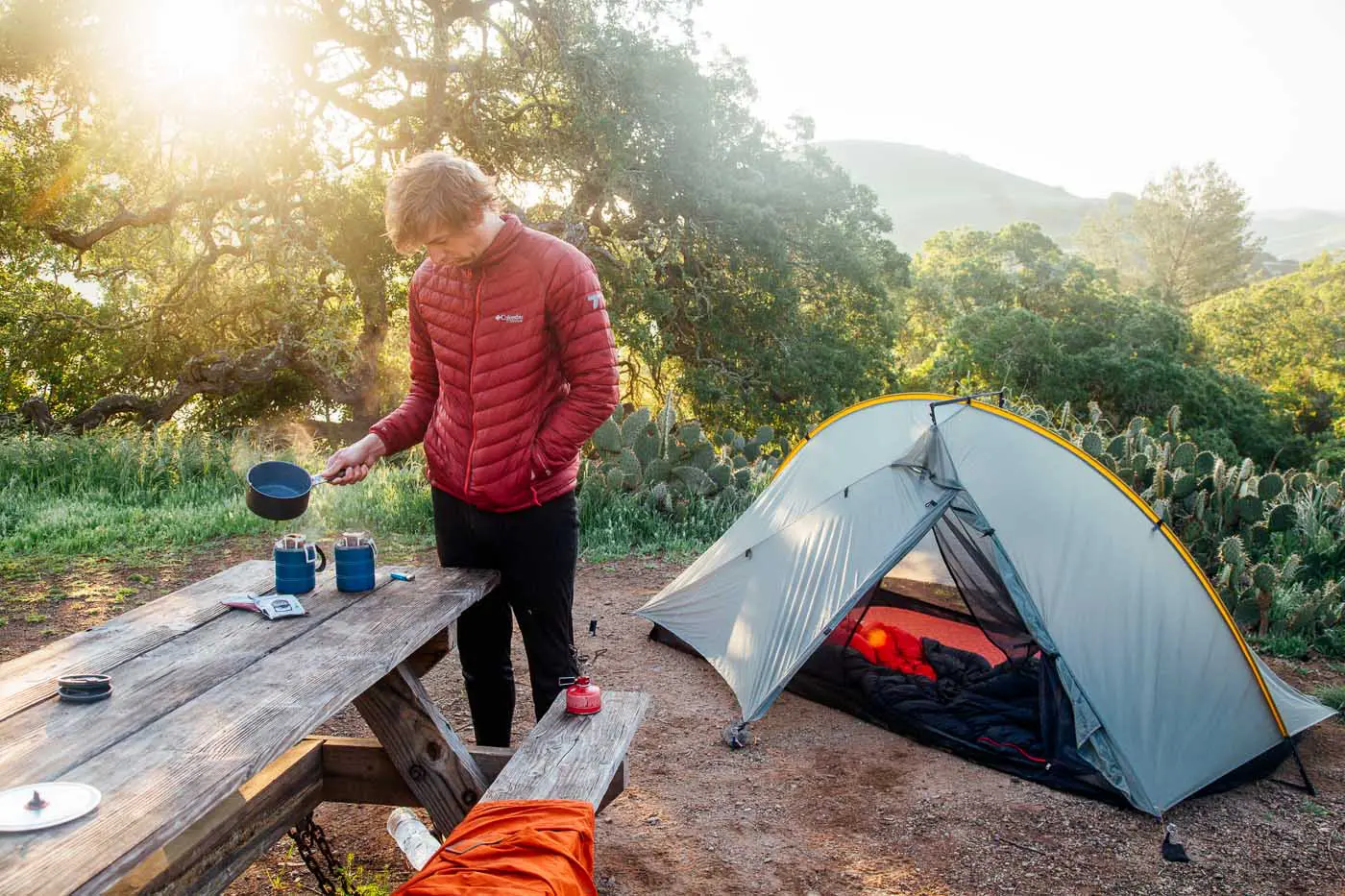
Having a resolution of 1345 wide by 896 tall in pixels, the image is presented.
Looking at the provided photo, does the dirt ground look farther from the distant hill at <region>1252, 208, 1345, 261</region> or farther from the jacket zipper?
the distant hill at <region>1252, 208, 1345, 261</region>

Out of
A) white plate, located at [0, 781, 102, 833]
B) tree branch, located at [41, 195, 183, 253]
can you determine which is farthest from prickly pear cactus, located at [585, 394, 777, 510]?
tree branch, located at [41, 195, 183, 253]

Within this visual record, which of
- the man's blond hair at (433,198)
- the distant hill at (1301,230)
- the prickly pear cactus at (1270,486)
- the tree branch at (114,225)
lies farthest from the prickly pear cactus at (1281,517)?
the distant hill at (1301,230)

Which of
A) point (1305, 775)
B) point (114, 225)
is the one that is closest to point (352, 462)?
point (1305, 775)

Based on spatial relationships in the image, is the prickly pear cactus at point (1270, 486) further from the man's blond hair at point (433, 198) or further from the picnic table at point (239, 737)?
the man's blond hair at point (433, 198)

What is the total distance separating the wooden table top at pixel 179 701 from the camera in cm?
137

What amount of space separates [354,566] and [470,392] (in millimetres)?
544

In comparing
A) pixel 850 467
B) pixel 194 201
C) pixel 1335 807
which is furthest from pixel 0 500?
pixel 1335 807

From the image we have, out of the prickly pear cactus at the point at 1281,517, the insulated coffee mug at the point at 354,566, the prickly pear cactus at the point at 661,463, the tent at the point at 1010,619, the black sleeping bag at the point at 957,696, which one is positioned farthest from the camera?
the prickly pear cactus at the point at 661,463

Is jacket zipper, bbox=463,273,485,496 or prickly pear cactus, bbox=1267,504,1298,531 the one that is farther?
prickly pear cactus, bbox=1267,504,1298,531

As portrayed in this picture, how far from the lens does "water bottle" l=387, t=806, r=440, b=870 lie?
2.55 metres

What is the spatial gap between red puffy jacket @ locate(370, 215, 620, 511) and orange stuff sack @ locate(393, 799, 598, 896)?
0.89 metres

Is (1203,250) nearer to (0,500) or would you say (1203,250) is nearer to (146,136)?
(146,136)

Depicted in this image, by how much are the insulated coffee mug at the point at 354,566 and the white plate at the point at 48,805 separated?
1.10 meters

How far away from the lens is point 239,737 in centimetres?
170
